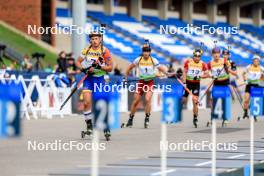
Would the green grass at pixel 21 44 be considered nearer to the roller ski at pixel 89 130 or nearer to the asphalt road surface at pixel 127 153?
the asphalt road surface at pixel 127 153

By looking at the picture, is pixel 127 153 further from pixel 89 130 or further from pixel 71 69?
pixel 71 69

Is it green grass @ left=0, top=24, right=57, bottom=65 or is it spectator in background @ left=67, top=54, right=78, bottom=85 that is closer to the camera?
spectator in background @ left=67, top=54, right=78, bottom=85

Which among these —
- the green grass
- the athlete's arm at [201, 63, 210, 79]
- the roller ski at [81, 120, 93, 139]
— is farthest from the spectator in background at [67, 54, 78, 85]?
the green grass

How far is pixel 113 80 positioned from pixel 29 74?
427 cm

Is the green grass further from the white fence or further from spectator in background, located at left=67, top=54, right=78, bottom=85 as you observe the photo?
the white fence

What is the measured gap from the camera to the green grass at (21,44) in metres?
38.4

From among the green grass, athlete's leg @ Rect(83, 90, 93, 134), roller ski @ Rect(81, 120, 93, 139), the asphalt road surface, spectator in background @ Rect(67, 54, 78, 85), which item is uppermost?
the green grass

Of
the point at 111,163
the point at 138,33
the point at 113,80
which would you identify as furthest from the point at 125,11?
the point at 111,163

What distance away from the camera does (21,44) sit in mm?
39406

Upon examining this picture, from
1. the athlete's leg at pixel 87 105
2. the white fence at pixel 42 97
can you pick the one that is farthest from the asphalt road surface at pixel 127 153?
the white fence at pixel 42 97

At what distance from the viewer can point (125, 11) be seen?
193ft

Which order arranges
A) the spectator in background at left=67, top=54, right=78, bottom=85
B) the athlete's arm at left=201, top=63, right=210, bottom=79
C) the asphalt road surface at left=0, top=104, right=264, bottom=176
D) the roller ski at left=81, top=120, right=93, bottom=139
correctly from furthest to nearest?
the spectator in background at left=67, top=54, right=78, bottom=85, the athlete's arm at left=201, top=63, right=210, bottom=79, the roller ski at left=81, top=120, right=93, bottom=139, the asphalt road surface at left=0, top=104, right=264, bottom=176

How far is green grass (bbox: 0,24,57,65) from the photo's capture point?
38.4 metres

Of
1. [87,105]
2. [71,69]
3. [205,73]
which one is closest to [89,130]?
[87,105]
